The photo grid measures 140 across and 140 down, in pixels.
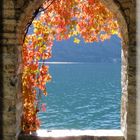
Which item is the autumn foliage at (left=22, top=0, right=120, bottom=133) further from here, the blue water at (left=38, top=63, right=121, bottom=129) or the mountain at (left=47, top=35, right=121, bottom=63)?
the mountain at (left=47, top=35, right=121, bottom=63)

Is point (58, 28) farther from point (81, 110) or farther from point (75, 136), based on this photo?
point (81, 110)

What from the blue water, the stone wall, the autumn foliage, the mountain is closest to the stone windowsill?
the stone wall

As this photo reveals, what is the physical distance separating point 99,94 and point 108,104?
30.1ft

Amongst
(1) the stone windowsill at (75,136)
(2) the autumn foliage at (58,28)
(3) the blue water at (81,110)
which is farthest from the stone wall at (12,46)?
(3) the blue water at (81,110)

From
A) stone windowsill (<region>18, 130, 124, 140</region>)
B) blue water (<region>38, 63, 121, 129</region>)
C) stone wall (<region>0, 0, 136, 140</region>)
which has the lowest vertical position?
blue water (<region>38, 63, 121, 129</region>)

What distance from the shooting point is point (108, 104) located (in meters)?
41.6

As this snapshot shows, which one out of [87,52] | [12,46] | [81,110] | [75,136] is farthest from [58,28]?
[87,52]

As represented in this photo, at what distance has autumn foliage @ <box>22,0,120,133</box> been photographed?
820 cm

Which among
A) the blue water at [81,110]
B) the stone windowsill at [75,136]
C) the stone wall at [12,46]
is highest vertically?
the stone wall at [12,46]

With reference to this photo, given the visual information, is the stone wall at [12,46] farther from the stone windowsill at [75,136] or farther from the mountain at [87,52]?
the mountain at [87,52]

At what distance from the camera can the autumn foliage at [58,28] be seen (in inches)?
323

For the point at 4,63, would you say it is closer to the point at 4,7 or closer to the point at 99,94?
the point at 4,7

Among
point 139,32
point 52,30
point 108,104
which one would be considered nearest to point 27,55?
point 52,30

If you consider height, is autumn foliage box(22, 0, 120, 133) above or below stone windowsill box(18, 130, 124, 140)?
above
